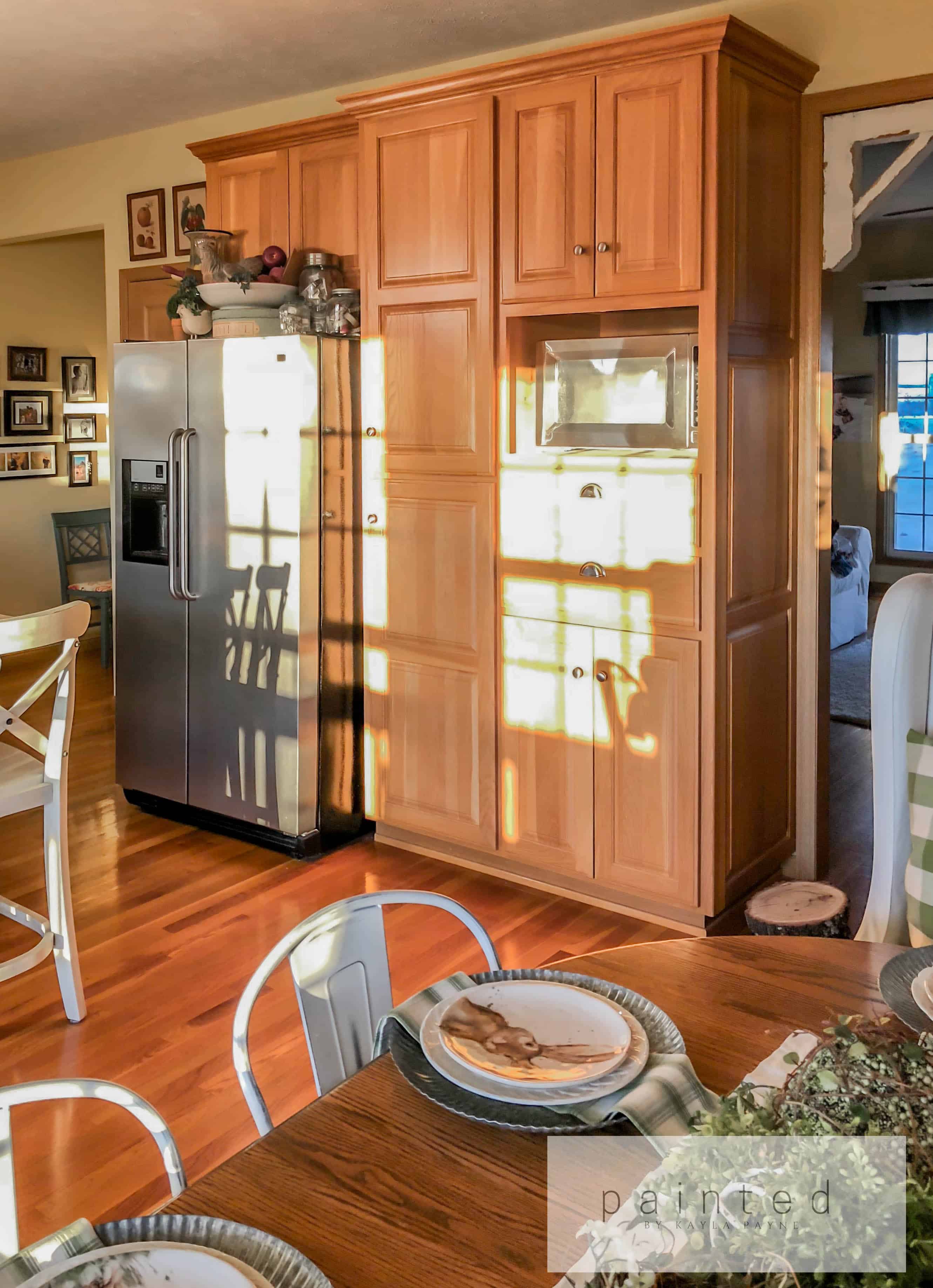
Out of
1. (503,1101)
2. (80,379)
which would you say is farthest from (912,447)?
(503,1101)

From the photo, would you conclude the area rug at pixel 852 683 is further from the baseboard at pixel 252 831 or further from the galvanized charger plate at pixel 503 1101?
the galvanized charger plate at pixel 503 1101

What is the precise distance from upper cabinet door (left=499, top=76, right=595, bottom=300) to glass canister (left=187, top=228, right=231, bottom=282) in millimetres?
1240

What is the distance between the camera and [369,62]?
13.4 ft

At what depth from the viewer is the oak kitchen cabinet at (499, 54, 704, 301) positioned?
9.62 feet

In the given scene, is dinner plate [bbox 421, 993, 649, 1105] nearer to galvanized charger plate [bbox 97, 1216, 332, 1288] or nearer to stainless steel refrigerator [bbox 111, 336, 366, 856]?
galvanized charger plate [bbox 97, 1216, 332, 1288]

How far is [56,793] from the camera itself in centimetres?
278

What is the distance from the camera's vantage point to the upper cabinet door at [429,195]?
333 cm

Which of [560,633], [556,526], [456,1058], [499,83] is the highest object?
[499,83]

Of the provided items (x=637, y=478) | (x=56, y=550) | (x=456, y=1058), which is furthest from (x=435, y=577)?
(x=56, y=550)

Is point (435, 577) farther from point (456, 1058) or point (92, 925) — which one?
point (456, 1058)

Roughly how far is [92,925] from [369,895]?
211 cm

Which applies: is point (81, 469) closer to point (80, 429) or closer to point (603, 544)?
point (80, 429)

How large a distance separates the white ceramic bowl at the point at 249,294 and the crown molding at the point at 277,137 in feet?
1.68

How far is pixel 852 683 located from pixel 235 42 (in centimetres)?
407
